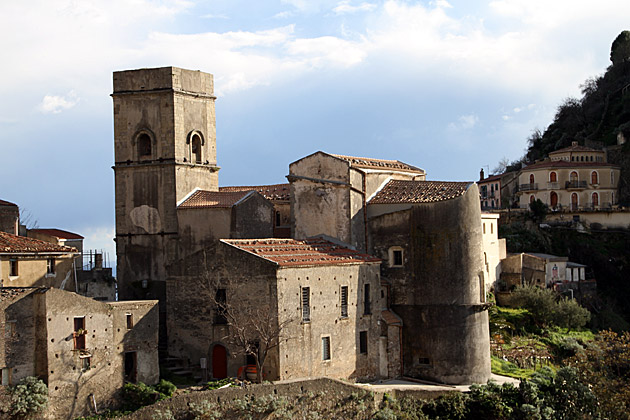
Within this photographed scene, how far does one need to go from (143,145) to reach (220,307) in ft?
37.9

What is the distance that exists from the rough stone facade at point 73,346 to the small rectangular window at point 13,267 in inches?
147

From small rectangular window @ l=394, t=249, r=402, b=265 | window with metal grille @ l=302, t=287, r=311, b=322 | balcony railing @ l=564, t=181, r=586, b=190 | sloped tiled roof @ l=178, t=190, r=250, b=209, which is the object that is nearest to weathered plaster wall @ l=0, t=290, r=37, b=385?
window with metal grille @ l=302, t=287, r=311, b=322

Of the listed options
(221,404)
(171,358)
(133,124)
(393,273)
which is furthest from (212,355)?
(133,124)

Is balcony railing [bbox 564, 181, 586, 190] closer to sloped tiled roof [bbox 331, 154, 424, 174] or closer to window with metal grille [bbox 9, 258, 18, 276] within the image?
sloped tiled roof [bbox 331, 154, 424, 174]

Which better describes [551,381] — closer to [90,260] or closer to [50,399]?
[50,399]

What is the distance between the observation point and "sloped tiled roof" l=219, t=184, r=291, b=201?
141ft

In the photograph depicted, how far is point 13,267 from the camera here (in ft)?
104

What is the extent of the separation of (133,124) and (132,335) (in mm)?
13181

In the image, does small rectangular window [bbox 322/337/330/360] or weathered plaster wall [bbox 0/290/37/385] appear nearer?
weathered plaster wall [bbox 0/290/37/385]

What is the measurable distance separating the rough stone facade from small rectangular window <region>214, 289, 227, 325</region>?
3.05 meters

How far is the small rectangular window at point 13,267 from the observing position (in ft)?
103

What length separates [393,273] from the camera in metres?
37.4

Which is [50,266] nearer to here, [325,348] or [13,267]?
[13,267]

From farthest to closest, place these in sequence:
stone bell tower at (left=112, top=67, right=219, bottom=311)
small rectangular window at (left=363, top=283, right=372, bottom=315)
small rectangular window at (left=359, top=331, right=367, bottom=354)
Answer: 1. stone bell tower at (left=112, top=67, right=219, bottom=311)
2. small rectangular window at (left=363, top=283, right=372, bottom=315)
3. small rectangular window at (left=359, top=331, right=367, bottom=354)
